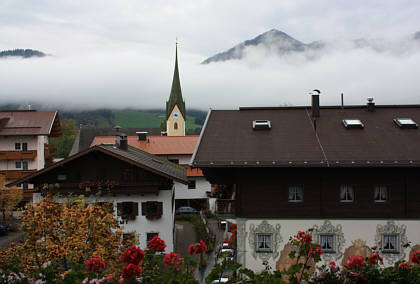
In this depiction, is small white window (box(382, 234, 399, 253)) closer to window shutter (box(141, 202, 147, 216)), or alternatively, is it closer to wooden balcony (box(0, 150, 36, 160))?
window shutter (box(141, 202, 147, 216))

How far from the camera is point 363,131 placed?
18078 millimetres

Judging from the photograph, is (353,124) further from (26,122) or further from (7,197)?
(26,122)

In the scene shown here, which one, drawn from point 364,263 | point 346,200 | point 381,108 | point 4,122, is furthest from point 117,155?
point 4,122

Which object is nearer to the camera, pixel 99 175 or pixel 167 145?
pixel 99 175

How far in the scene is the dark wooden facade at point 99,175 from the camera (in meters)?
22.2

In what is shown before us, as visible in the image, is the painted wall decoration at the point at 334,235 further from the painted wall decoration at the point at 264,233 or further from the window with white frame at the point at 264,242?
the window with white frame at the point at 264,242

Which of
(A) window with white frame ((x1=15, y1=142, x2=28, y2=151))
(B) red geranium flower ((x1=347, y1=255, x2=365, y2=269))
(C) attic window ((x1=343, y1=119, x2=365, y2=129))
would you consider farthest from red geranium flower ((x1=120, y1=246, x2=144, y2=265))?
(A) window with white frame ((x1=15, y1=142, x2=28, y2=151))

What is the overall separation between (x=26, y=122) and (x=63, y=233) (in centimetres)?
3053

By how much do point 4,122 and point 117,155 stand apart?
2243 cm

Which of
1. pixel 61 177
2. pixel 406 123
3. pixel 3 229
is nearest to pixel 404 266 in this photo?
pixel 406 123

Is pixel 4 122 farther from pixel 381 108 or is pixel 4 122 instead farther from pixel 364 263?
pixel 364 263

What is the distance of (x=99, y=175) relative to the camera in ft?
74.2

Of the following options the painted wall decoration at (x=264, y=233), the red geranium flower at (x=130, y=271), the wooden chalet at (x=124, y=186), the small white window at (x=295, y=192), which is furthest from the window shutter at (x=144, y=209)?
the red geranium flower at (x=130, y=271)

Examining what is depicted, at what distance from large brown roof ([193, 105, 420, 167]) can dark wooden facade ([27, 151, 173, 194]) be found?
5.35m
